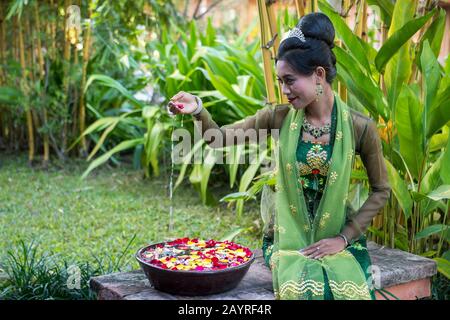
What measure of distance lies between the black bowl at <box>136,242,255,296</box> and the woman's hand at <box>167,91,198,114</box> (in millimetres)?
473

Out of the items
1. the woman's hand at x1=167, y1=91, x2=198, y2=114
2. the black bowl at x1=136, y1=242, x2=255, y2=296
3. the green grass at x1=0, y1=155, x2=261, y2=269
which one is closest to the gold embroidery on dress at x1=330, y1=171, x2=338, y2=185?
the black bowl at x1=136, y1=242, x2=255, y2=296

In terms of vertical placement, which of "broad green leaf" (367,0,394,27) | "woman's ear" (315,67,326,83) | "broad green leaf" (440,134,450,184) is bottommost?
"broad green leaf" (440,134,450,184)

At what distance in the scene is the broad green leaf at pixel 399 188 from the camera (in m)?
2.42

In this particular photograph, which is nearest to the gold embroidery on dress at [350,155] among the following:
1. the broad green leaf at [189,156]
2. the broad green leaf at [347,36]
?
the broad green leaf at [347,36]

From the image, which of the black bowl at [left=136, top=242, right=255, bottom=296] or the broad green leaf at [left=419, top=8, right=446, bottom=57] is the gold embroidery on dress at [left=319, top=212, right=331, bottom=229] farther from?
the broad green leaf at [left=419, top=8, right=446, bottom=57]

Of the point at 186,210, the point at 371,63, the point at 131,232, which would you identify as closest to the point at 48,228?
the point at 131,232

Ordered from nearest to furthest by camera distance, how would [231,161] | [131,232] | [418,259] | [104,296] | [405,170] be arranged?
[104,296], [418,259], [405,170], [131,232], [231,161]

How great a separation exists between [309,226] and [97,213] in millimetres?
2307

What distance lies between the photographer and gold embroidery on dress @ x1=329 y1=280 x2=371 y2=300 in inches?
75.5

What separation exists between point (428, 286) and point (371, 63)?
0.92m

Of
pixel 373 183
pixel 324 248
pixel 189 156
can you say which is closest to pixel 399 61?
pixel 373 183
